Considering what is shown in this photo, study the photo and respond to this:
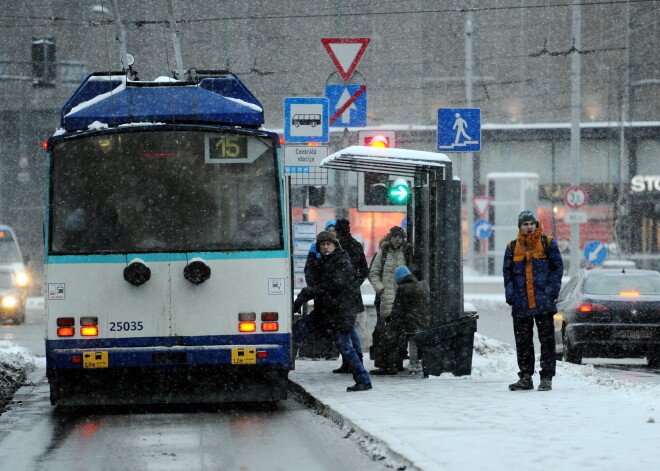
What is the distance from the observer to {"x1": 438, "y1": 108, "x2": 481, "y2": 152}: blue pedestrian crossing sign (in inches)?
682

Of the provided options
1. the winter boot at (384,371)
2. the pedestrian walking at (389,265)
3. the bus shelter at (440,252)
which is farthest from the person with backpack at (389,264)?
the winter boot at (384,371)

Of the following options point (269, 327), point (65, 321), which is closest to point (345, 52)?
point (269, 327)

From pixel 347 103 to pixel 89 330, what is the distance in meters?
6.88

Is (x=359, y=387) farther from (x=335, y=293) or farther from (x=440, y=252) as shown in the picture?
(x=440, y=252)

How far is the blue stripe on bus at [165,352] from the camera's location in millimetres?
11977

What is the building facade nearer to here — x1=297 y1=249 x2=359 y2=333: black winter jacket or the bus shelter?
the bus shelter

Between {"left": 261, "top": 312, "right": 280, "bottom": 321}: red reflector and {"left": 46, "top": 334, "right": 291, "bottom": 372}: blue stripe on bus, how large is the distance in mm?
182

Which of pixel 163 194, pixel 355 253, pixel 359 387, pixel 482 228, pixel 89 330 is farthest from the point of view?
pixel 482 228

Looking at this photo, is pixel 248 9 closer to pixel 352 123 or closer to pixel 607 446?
pixel 352 123

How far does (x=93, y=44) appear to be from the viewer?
51.5 meters

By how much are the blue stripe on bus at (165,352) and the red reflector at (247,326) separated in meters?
0.06

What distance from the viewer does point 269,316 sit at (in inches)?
483

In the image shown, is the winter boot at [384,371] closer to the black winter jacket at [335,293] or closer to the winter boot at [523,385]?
the black winter jacket at [335,293]

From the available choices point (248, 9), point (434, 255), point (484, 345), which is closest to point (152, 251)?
point (434, 255)
